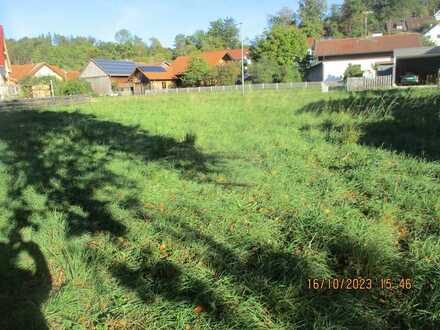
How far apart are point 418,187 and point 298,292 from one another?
105 inches

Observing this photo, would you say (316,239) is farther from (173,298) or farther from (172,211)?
(172,211)

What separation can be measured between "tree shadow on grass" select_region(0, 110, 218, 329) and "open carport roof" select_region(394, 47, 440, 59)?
25412 mm

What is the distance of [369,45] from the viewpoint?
38.9 meters

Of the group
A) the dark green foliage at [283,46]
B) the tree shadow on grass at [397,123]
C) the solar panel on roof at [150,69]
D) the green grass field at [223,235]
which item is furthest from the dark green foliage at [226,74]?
the green grass field at [223,235]

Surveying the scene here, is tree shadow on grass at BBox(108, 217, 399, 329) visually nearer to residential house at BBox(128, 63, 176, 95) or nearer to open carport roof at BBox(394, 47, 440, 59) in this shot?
open carport roof at BBox(394, 47, 440, 59)

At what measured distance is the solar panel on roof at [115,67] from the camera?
54.5m

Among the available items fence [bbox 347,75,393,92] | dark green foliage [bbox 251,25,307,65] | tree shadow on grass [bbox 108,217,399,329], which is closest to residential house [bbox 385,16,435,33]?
dark green foliage [bbox 251,25,307,65]

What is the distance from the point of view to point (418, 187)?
14.2ft

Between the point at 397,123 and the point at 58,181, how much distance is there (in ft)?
24.5

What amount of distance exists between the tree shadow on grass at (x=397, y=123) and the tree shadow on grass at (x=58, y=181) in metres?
3.47

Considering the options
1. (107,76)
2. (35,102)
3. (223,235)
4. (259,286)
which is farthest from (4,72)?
(259,286)

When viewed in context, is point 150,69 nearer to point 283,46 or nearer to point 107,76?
point 107,76

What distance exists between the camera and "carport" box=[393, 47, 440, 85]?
2669cm

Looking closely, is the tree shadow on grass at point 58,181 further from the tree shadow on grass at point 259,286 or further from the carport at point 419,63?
the carport at point 419,63
